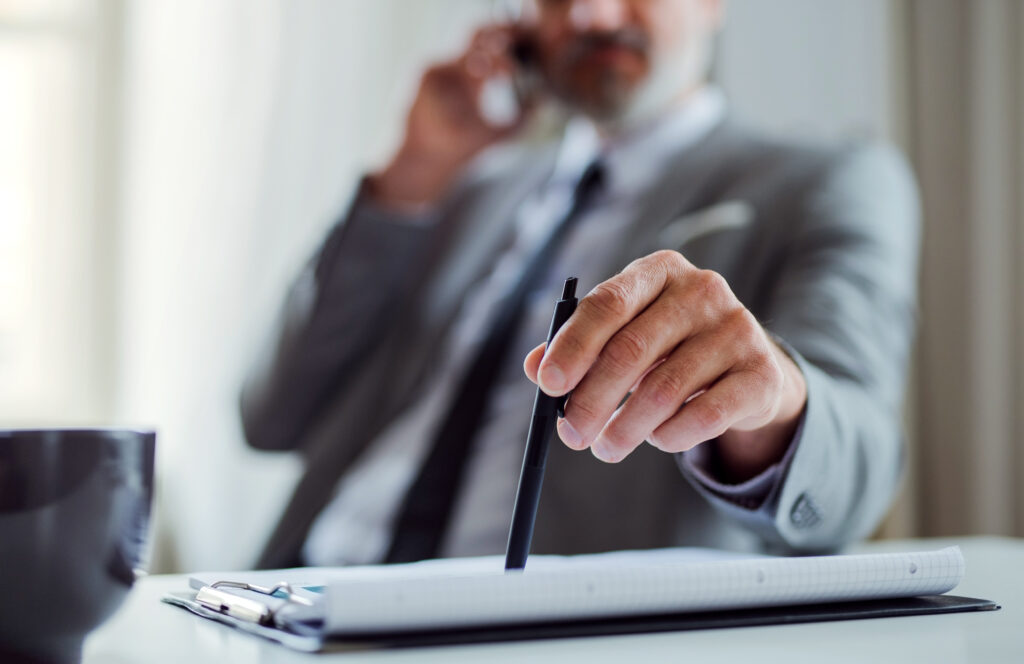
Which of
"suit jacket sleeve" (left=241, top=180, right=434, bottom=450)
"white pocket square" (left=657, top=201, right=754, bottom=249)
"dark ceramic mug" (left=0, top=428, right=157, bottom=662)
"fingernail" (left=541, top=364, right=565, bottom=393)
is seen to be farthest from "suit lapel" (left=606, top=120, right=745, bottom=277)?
"dark ceramic mug" (left=0, top=428, right=157, bottom=662)

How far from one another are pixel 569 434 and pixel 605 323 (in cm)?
5

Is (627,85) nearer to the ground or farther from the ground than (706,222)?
farther from the ground

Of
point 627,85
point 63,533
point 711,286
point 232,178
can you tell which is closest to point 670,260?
point 711,286

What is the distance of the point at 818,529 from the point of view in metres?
0.64

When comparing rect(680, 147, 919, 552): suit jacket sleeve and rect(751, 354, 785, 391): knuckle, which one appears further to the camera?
rect(680, 147, 919, 552): suit jacket sleeve

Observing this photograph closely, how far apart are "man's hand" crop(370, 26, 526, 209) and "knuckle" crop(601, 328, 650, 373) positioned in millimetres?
1161

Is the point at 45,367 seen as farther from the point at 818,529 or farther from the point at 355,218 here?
the point at 818,529

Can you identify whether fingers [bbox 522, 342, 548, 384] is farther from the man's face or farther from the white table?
the man's face

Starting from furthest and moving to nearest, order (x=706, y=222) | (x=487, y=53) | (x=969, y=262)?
(x=969, y=262)
(x=487, y=53)
(x=706, y=222)

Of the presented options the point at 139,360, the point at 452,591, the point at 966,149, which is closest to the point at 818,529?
the point at 452,591

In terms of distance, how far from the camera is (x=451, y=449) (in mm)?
1123

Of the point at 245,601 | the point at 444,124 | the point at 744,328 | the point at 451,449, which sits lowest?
the point at 451,449

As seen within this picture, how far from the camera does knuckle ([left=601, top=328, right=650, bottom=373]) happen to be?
0.41 m

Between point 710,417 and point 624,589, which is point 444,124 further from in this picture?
point 624,589
